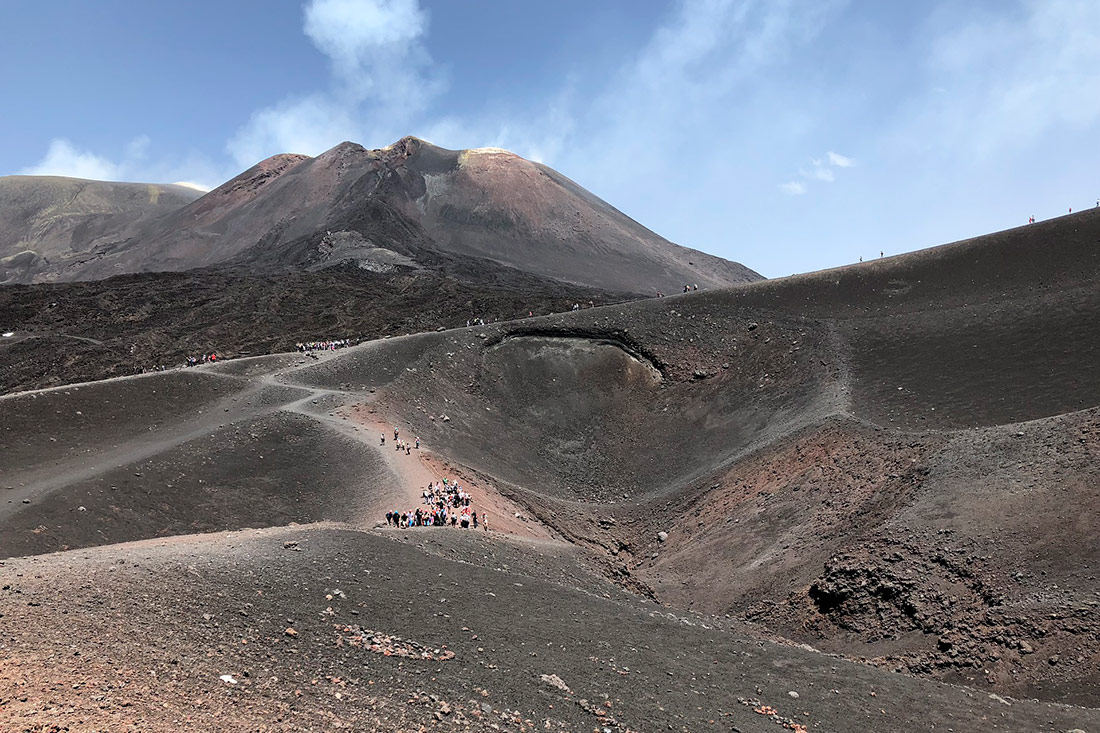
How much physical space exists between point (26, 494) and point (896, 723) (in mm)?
21621

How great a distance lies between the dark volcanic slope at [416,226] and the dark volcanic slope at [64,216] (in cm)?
1243

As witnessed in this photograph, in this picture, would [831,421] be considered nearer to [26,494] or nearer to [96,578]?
[96,578]

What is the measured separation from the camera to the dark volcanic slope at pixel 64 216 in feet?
346

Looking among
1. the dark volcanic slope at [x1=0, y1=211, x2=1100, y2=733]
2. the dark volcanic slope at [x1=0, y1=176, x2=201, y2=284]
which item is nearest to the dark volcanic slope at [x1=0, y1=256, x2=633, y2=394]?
the dark volcanic slope at [x1=0, y1=211, x2=1100, y2=733]

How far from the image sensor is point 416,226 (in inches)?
3420

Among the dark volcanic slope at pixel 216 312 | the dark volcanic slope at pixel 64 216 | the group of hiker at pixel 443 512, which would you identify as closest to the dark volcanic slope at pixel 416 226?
the dark volcanic slope at pixel 216 312

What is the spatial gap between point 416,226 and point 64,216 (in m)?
79.3

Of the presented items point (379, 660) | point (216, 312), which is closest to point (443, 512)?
point (379, 660)

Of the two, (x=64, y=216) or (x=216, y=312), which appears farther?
(x=64, y=216)

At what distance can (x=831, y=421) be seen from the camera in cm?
2344

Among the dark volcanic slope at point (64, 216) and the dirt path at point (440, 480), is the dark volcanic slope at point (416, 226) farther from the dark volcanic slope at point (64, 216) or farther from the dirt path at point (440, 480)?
the dirt path at point (440, 480)

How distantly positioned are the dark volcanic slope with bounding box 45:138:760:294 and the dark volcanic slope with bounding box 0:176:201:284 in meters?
12.4

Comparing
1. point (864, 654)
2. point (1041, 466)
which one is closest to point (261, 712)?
point (864, 654)

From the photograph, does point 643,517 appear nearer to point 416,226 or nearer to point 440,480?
point 440,480
